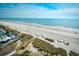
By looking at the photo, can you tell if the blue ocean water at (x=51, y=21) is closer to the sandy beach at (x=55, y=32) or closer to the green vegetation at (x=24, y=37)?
the sandy beach at (x=55, y=32)

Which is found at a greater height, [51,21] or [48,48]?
[51,21]

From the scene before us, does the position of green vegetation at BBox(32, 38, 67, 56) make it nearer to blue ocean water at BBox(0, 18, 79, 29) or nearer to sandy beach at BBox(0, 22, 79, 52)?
sandy beach at BBox(0, 22, 79, 52)

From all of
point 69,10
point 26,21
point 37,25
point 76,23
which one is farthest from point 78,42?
point 26,21

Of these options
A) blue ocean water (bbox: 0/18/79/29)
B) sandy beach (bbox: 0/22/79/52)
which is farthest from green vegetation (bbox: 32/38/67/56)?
blue ocean water (bbox: 0/18/79/29)

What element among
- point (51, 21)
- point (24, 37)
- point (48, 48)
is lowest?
point (48, 48)

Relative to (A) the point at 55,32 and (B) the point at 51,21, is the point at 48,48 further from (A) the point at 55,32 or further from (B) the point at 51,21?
(B) the point at 51,21

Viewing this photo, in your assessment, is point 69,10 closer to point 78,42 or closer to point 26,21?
point 78,42

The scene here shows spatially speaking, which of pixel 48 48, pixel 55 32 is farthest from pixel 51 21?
pixel 48 48
